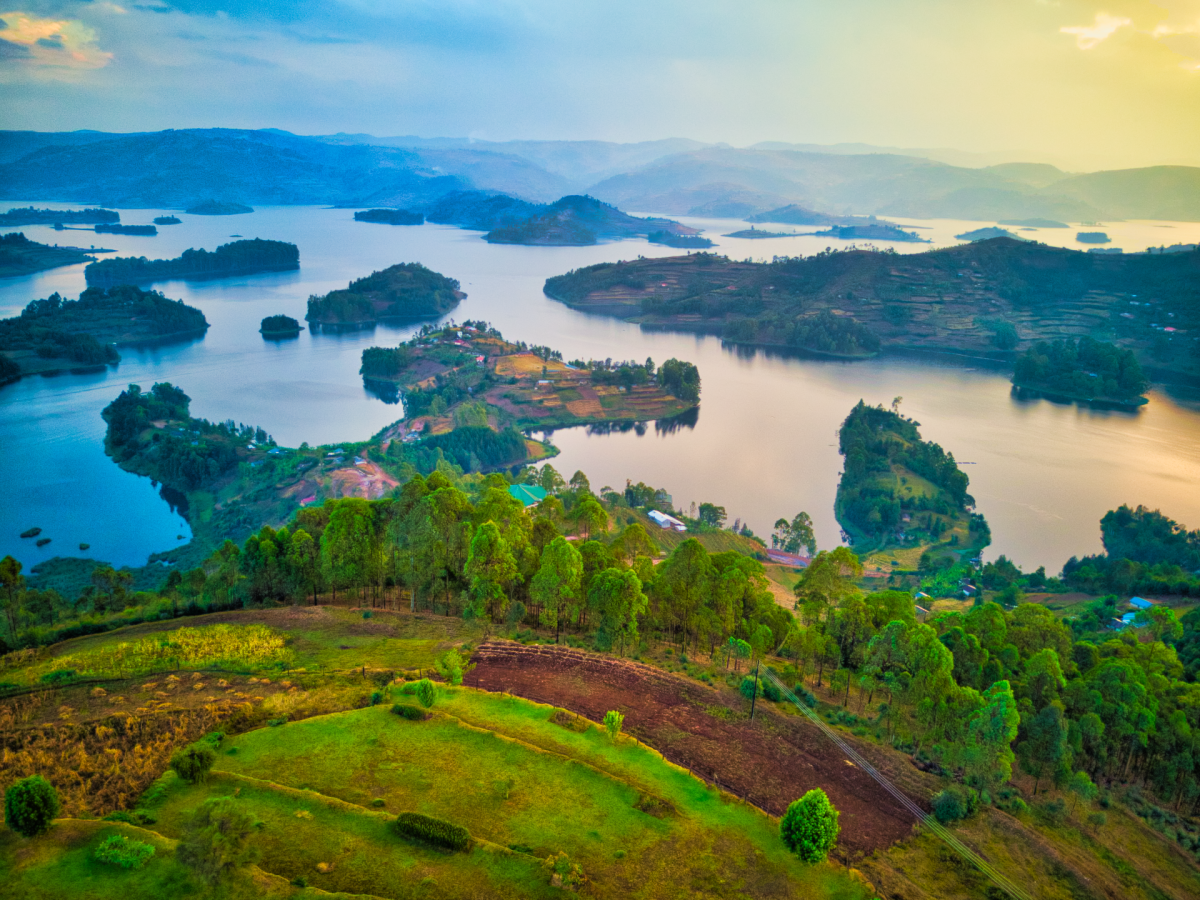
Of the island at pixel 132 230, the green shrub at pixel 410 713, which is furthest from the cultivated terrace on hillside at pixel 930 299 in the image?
the island at pixel 132 230

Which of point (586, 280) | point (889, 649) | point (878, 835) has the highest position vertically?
point (586, 280)

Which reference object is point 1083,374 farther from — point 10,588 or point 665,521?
point 10,588

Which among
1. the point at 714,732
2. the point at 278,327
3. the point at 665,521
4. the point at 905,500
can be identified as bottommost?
the point at 665,521

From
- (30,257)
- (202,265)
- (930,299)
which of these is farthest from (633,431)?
(30,257)

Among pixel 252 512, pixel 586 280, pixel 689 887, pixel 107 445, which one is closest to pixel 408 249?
pixel 586 280

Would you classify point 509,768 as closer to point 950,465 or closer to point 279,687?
point 279,687
